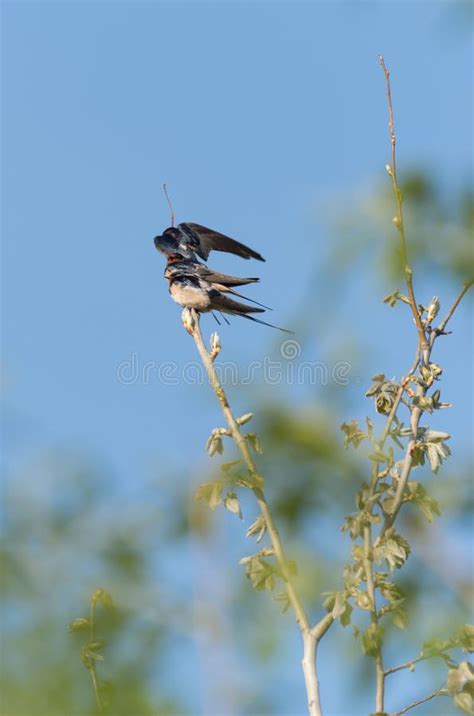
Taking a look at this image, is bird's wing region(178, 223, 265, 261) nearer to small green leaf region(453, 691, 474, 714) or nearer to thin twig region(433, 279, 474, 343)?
thin twig region(433, 279, 474, 343)

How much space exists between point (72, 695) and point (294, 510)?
1.41 m

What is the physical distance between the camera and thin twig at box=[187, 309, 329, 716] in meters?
2.82

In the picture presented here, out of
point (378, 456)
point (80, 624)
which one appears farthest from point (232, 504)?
point (80, 624)

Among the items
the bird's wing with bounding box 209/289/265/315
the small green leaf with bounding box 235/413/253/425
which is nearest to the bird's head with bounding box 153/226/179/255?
the bird's wing with bounding box 209/289/265/315

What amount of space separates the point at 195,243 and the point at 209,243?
38 cm

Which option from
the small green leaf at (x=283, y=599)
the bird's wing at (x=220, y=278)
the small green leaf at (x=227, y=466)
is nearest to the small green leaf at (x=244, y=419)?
the small green leaf at (x=227, y=466)

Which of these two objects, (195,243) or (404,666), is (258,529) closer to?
(404,666)

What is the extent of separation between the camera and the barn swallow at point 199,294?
7.35 metres

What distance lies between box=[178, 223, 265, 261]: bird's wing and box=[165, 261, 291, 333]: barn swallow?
27.6 inches

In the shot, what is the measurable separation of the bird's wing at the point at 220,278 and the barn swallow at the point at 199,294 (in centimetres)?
3

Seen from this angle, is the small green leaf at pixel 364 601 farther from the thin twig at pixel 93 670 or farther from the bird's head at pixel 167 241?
the bird's head at pixel 167 241

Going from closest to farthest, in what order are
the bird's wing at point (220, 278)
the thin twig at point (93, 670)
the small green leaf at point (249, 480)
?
the thin twig at point (93, 670)
the small green leaf at point (249, 480)
the bird's wing at point (220, 278)

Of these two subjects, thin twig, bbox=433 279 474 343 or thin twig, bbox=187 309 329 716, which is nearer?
thin twig, bbox=187 309 329 716

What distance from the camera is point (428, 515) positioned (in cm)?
335
